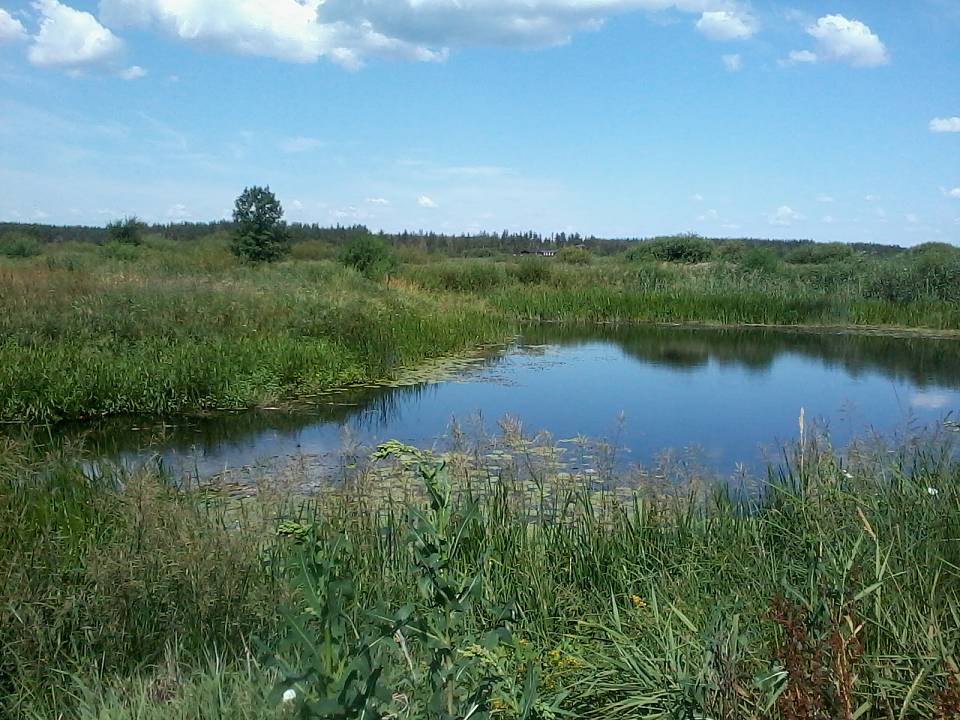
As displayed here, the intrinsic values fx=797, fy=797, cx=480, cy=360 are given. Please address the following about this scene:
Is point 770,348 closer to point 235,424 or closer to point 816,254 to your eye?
point 235,424

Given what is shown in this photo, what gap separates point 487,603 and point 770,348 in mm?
13164

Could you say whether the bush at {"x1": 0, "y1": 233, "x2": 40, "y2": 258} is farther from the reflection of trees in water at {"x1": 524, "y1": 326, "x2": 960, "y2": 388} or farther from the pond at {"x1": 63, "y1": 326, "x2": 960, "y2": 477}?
the pond at {"x1": 63, "y1": 326, "x2": 960, "y2": 477}

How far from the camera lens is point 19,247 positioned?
87.9 feet


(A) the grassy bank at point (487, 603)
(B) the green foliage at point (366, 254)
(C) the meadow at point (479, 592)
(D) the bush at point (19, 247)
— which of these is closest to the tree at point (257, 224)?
(B) the green foliage at point (366, 254)

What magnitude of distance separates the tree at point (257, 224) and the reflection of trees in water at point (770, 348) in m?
11.3

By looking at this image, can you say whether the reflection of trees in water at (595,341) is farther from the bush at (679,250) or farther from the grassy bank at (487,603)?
the bush at (679,250)

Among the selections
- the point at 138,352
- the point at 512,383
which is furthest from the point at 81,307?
the point at 512,383

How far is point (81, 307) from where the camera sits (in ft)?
32.2

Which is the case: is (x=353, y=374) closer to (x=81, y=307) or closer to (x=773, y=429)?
(x=81, y=307)

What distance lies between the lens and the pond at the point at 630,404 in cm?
703

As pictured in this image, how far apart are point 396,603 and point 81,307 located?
27.2ft

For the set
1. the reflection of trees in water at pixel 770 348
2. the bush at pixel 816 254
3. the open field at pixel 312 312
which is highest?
the bush at pixel 816 254

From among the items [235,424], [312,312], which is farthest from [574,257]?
[235,424]

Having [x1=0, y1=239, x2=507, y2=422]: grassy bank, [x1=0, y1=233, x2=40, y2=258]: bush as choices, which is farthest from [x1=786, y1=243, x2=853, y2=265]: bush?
[x1=0, y1=233, x2=40, y2=258]: bush
